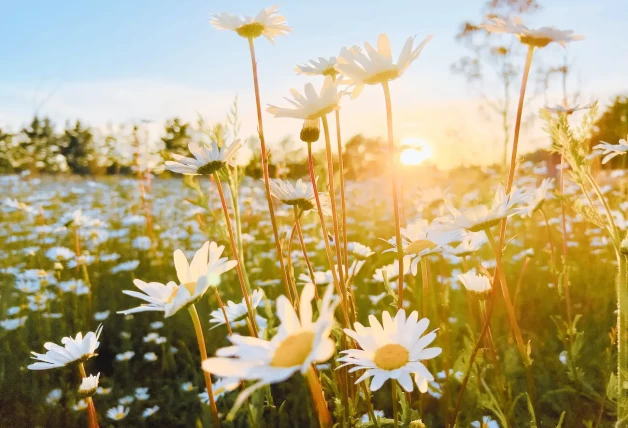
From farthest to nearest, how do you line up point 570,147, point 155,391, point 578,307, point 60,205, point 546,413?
point 60,205
point 578,307
point 155,391
point 546,413
point 570,147

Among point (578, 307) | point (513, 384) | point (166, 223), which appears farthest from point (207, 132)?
point (166, 223)

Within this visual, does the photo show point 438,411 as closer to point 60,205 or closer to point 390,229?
point 390,229

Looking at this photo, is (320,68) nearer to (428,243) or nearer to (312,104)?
(312,104)

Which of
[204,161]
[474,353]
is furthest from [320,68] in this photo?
[474,353]

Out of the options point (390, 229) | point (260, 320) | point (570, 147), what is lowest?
point (390, 229)

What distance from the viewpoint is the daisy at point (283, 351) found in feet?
1.91

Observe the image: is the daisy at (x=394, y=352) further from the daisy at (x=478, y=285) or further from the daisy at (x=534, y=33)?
the daisy at (x=534, y=33)

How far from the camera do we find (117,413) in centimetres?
201

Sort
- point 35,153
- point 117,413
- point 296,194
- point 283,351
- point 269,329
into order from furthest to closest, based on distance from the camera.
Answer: point 35,153 → point 117,413 → point 269,329 → point 296,194 → point 283,351

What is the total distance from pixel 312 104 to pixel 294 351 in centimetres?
58

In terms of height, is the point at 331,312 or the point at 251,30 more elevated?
the point at 251,30

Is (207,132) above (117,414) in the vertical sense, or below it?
above

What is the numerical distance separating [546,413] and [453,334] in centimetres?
58

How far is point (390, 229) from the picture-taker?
4.59 metres
